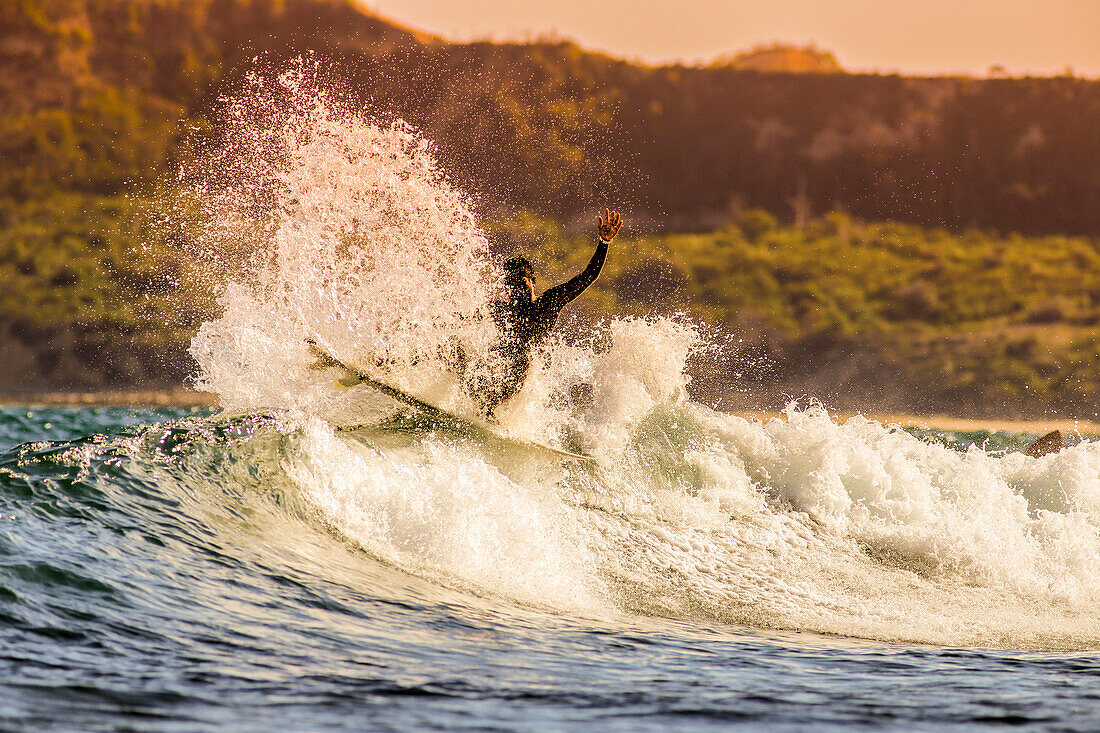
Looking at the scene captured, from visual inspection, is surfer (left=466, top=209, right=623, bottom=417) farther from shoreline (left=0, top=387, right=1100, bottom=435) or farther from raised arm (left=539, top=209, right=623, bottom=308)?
shoreline (left=0, top=387, right=1100, bottom=435)

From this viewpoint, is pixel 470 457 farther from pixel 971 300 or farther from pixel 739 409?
pixel 971 300

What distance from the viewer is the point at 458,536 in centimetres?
877

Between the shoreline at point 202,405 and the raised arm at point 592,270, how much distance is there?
46832mm

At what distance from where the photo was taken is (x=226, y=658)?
20.2 ft

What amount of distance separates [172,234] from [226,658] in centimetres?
8118

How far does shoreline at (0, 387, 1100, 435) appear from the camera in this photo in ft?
202

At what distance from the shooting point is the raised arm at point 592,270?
9938 mm

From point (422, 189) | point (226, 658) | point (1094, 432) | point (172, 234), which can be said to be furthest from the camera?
point (172, 234)

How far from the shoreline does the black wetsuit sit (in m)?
46.6

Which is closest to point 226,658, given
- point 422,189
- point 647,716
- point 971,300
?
point 647,716

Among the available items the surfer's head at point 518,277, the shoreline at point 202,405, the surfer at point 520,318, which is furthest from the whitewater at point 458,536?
the shoreline at point 202,405

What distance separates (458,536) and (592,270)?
3.01 metres

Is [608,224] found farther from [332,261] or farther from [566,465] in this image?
[332,261]

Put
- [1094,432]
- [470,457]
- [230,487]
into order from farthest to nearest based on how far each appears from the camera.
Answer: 1. [1094,432]
2. [470,457]
3. [230,487]
